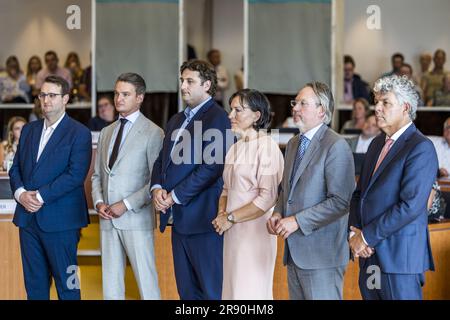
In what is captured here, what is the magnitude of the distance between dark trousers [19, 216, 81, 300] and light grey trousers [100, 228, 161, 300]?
6.7 inches

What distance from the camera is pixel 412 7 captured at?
11484mm

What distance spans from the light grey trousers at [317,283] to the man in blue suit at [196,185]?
643 millimetres

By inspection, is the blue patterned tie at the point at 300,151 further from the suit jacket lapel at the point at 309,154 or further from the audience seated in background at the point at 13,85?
the audience seated in background at the point at 13,85

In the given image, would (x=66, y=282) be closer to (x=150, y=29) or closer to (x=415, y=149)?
(x=415, y=149)

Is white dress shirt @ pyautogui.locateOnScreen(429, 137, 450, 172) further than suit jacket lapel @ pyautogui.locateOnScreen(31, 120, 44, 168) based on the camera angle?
Yes

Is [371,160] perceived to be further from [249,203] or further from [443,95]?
[443,95]

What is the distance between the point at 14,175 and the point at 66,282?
67cm

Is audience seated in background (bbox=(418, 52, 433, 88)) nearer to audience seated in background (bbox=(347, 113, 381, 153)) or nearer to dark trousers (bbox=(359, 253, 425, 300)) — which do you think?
audience seated in background (bbox=(347, 113, 381, 153))

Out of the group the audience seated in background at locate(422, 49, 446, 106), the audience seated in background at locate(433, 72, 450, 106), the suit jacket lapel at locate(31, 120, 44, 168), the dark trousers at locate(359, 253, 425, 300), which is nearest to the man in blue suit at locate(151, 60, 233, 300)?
the suit jacket lapel at locate(31, 120, 44, 168)

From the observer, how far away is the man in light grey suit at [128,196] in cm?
475

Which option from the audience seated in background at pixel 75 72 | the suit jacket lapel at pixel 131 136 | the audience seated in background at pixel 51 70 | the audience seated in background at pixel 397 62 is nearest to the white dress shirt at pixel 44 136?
the suit jacket lapel at pixel 131 136

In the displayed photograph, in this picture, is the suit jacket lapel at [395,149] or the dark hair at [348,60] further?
the dark hair at [348,60]

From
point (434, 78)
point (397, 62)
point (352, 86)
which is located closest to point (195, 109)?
point (352, 86)

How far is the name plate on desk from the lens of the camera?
18.0ft
